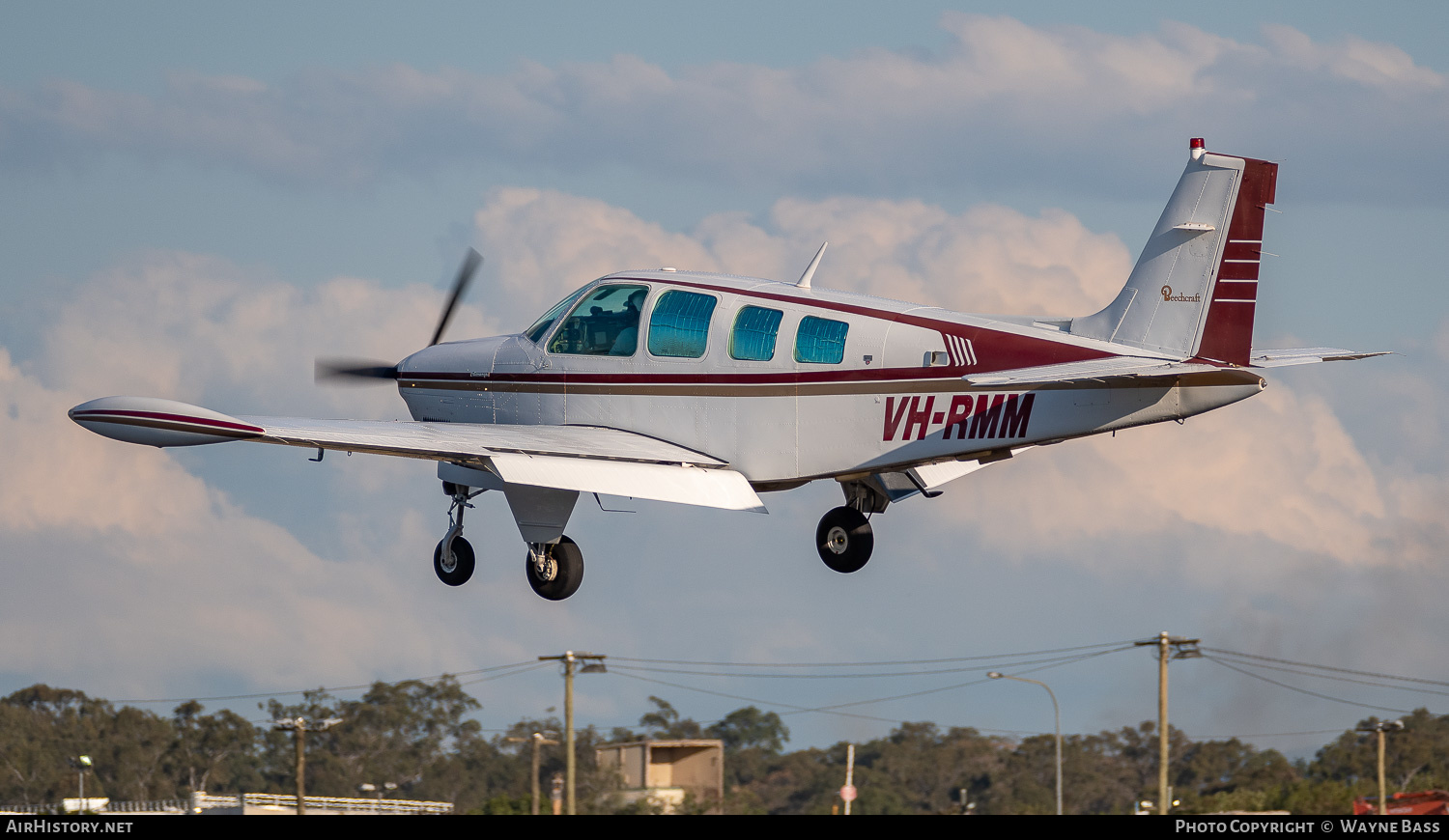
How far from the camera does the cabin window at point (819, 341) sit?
65.3 ft

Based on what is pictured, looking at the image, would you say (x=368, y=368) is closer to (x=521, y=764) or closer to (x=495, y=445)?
(x=495, y=445)

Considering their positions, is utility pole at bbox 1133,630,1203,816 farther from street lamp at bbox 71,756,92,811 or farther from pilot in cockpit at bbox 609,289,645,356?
street lamp at bbox 71,756,92,811

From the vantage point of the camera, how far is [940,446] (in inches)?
766

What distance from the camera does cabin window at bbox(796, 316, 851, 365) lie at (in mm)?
19906

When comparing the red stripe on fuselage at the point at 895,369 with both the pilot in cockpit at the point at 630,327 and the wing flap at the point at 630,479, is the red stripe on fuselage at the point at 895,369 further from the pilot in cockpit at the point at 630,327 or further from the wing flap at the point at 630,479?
the wing flap at the point at 630,479

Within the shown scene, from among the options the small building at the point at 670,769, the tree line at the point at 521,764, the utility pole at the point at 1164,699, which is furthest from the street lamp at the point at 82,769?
the utility pole at the point at 1164,699

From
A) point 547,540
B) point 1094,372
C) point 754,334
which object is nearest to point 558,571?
point 547,540

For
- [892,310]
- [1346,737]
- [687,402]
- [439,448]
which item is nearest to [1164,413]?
[892,310]

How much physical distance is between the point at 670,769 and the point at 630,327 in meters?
51.3

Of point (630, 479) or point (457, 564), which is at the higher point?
point (630, 479)

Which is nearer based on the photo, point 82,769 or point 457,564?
point 457,564

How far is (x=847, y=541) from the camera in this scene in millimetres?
22562

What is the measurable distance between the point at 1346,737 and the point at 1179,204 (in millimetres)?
73939

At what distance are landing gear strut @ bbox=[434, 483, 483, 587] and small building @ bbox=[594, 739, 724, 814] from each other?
45.7 metres
